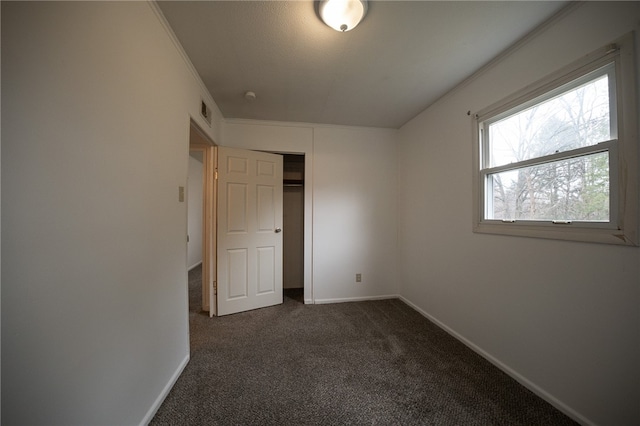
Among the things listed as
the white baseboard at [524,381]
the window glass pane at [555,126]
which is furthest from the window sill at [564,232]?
the white baseboard at [524,381]

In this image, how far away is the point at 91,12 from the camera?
844mm

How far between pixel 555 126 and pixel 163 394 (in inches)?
120

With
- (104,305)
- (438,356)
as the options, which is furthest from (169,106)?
(438,356)

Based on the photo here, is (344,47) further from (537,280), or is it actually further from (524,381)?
(524,381)

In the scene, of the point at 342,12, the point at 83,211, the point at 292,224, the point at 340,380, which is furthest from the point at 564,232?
the point at 292,224

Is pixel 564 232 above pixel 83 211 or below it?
below

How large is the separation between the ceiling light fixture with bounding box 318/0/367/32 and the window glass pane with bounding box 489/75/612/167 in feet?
4.49

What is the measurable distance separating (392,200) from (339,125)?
4.22 ft

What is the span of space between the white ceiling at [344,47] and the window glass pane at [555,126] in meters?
0.51

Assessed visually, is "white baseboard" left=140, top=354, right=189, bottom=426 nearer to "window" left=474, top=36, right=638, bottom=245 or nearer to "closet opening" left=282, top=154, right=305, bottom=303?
"closet opening" left=282, top=154, right=305, bottom=303

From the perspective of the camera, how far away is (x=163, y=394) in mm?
1352

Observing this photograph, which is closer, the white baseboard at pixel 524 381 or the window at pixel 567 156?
the window at pixel 567 156

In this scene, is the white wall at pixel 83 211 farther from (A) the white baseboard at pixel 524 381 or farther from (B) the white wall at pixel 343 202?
(A) the white baseboard at pixel 524 381

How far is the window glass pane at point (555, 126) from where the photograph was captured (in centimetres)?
118
